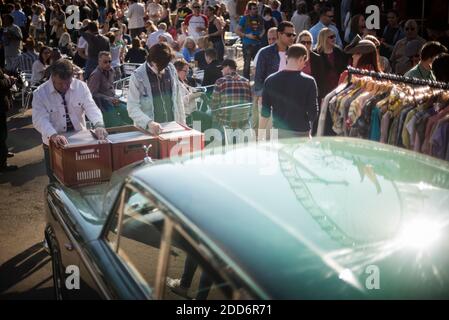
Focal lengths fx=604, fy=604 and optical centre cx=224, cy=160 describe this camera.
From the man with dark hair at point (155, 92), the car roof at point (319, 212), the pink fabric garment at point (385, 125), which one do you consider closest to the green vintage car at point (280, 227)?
the car roof at point (319, 212)

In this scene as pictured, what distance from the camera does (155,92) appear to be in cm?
→ 650

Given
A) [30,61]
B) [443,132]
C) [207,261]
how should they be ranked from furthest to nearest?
[30,61]
[443,132]
[207,261]

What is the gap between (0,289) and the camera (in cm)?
526

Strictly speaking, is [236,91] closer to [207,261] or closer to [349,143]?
[349,143]

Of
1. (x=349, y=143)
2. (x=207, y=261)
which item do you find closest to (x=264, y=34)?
(x=349, y=143)

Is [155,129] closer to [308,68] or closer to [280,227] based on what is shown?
[280,227]

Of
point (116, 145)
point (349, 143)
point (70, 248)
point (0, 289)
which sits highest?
point (349, 143)

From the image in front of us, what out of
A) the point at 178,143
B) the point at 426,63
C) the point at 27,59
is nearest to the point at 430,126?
the point at 426,63

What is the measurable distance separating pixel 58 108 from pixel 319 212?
4.02 metres

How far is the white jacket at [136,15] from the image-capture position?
18203mm

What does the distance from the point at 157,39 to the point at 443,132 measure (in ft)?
33.0

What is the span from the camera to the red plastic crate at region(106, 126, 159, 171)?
209 inches

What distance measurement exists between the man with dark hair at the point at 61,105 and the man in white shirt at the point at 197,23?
997cm

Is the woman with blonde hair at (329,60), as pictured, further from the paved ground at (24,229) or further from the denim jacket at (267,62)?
the paved ground at (24,229)
